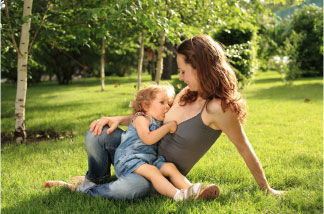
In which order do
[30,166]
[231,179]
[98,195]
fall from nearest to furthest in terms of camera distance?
[98,195] < [231,179] < [30,166]

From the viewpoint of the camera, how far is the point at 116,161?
299 centimetres

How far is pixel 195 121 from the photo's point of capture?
2.80m

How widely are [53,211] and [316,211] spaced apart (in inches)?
84.1

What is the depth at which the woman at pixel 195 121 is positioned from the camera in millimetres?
2691

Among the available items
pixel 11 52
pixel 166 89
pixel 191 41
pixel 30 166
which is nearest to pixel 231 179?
pixel 166 89

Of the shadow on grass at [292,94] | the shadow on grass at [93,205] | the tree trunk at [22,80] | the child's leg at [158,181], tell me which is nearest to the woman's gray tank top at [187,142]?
the child's leg at [158,181]

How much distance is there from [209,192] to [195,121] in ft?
1.97

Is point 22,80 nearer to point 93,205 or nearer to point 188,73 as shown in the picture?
point 93,205

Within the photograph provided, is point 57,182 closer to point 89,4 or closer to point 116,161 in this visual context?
point 116,161

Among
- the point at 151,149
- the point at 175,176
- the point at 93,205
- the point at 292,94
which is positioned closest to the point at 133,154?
the point at 151,149

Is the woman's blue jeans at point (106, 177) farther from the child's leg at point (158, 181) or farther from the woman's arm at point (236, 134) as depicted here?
the woman's arm at point (236, 134)

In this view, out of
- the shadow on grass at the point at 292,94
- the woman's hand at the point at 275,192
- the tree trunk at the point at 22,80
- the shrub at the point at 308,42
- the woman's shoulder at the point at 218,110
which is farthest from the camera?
the shrub at the point at 308,42

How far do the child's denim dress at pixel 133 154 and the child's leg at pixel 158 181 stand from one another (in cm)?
8

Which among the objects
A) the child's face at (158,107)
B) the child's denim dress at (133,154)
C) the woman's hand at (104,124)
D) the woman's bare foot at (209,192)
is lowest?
the woman's bare foot at (209,192)
